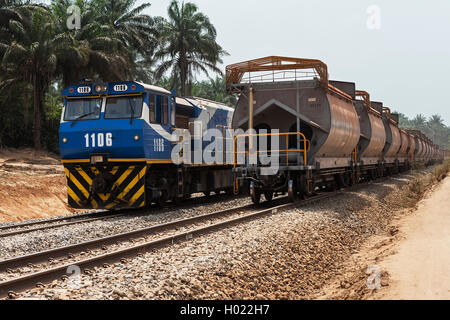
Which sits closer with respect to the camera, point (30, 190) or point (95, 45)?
point (30, 190)

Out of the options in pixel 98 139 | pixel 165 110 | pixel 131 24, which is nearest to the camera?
pixel 98 139

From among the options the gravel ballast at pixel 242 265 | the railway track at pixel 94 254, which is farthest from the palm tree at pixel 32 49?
the gravel ballast at pixel 242 265

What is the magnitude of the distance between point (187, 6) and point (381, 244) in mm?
34535

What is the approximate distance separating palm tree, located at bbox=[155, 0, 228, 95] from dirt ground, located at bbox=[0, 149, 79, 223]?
59.3 ft

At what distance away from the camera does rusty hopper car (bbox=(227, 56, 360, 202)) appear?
1361cm

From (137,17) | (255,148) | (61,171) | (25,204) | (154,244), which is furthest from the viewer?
(137,17)

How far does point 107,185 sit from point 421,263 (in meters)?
8.77

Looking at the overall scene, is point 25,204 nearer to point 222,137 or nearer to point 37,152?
point 222,137

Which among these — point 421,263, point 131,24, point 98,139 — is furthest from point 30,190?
point 131,24

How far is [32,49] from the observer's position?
26.5 m

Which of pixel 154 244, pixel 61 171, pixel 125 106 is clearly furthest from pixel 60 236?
pixel 61 171

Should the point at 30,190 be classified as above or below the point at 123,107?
below

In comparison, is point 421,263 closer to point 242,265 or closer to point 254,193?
point 242,265
